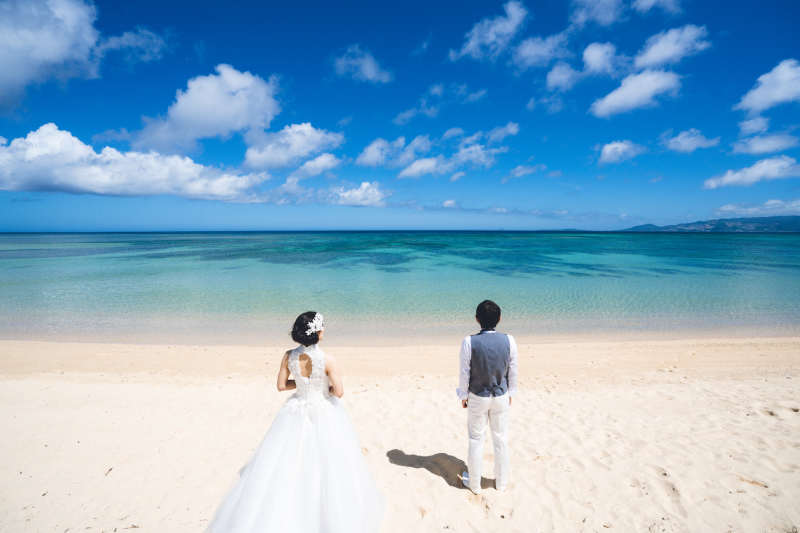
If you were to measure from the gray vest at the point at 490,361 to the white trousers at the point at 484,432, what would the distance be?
0.17 metres

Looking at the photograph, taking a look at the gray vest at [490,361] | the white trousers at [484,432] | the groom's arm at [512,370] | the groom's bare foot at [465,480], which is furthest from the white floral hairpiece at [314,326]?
the groom's bare foot at [465,480]

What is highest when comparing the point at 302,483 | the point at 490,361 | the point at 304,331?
the point at 304,331

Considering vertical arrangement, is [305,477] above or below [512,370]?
below

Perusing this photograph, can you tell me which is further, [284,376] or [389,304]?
[389,304]

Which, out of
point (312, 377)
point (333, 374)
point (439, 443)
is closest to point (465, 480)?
point (439, 443)

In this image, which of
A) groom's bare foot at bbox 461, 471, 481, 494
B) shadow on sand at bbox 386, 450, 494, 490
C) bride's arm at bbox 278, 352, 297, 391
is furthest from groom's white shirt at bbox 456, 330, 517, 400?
bride's arm at bbox 278, 352, 297, 391

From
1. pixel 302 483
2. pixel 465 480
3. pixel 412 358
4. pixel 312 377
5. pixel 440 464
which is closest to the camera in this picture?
pixel 302 483

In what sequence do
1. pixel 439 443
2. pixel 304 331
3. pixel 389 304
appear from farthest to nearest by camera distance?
pixel 389 304 < pixel 439 443 < pixel 304 331

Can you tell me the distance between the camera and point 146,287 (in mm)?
21562

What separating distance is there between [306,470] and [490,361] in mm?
2184

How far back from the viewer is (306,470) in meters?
3.27

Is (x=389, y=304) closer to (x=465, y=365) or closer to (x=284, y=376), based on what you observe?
(x=465, y=365)

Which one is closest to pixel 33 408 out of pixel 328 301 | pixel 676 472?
pixel 676 472

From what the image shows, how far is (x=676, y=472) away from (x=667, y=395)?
3.09m
